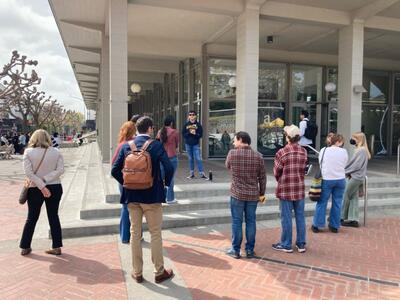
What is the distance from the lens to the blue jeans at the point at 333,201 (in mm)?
5938

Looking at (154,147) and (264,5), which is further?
(264,5)

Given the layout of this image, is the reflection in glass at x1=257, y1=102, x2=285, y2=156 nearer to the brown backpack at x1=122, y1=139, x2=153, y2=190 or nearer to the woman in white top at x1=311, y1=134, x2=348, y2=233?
the woman in white top at x1=311, y1=134, x2=348, y2=233

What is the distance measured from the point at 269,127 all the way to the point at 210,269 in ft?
37.3

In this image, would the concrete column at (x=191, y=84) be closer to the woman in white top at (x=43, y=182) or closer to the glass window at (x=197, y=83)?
the glass window at (x=197, y=83)

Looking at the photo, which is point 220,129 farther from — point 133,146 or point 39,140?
point 133,146

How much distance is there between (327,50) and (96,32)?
9.30 metres

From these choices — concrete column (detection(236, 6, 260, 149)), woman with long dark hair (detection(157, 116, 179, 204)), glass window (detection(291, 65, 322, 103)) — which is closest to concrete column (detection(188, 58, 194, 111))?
glass window (detection(291, 65, 322, 103))

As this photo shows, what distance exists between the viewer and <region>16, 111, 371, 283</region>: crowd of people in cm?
399

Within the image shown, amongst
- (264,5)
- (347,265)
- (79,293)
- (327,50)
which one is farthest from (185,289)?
(327,50)

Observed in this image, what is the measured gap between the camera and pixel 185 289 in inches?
155

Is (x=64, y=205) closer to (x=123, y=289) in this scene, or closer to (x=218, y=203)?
(x=218, y=203)

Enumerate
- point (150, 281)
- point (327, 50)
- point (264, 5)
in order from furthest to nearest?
point (327, 50) < point (264, 5) < point (150, 281)

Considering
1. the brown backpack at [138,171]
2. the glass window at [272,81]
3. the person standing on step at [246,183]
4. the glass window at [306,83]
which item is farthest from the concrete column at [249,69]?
the glass window at [306,83]

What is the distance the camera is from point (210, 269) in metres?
4.47
